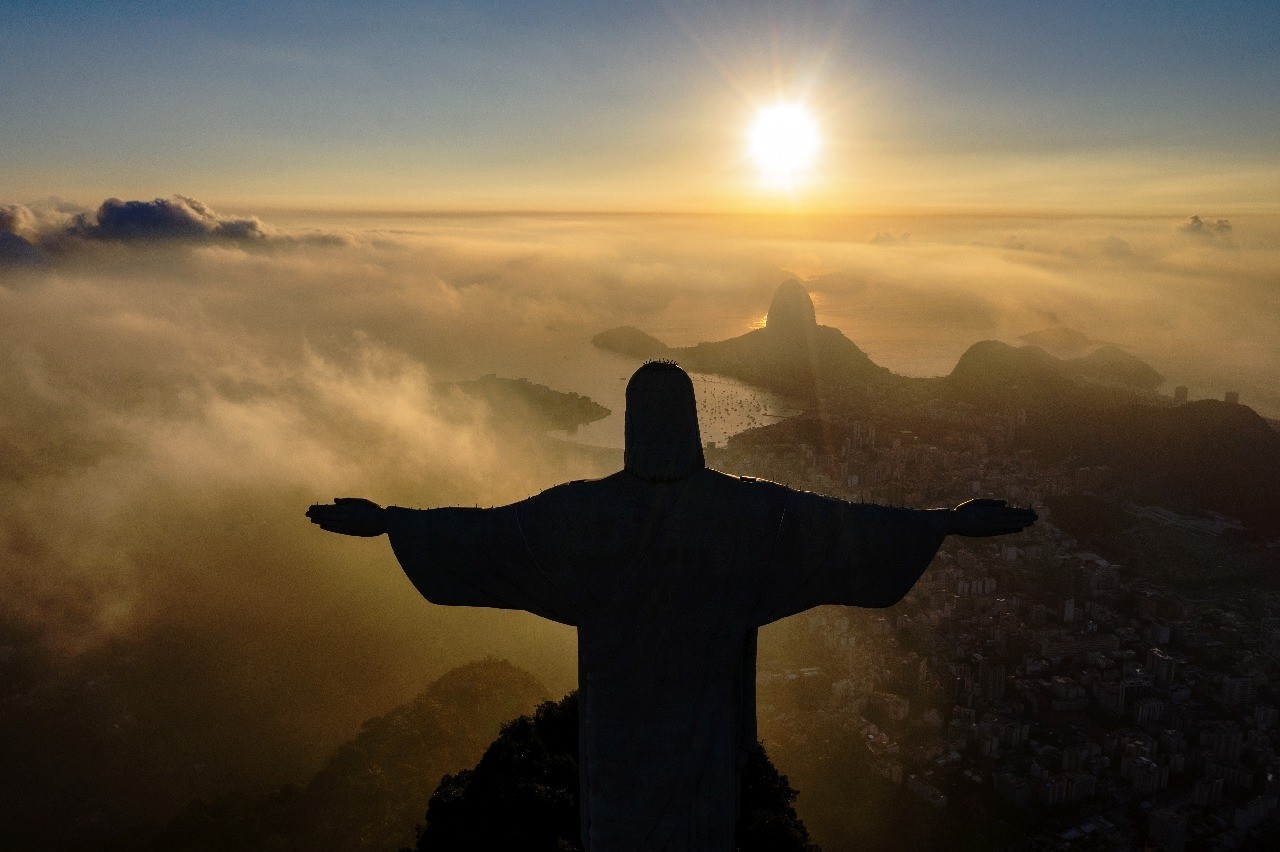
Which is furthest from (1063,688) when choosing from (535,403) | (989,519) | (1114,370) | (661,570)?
(1114,370)

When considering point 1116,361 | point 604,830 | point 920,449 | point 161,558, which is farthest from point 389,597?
point 1116,361

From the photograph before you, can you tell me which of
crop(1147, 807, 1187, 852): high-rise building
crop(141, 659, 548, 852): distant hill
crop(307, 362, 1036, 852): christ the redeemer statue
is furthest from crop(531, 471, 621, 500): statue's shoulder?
crop(1147, 807, 1187, 852): high-rise building

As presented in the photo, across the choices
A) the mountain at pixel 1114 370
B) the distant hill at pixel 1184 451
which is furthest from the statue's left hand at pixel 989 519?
the mountain at pixel 1114 370

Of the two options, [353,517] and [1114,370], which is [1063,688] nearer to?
[353,517]

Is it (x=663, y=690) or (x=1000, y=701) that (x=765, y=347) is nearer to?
(x=1000, y=701)

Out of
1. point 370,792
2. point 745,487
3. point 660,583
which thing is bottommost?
point 370,792

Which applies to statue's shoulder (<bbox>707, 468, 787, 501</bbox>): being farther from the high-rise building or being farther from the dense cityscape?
the high-rise building
